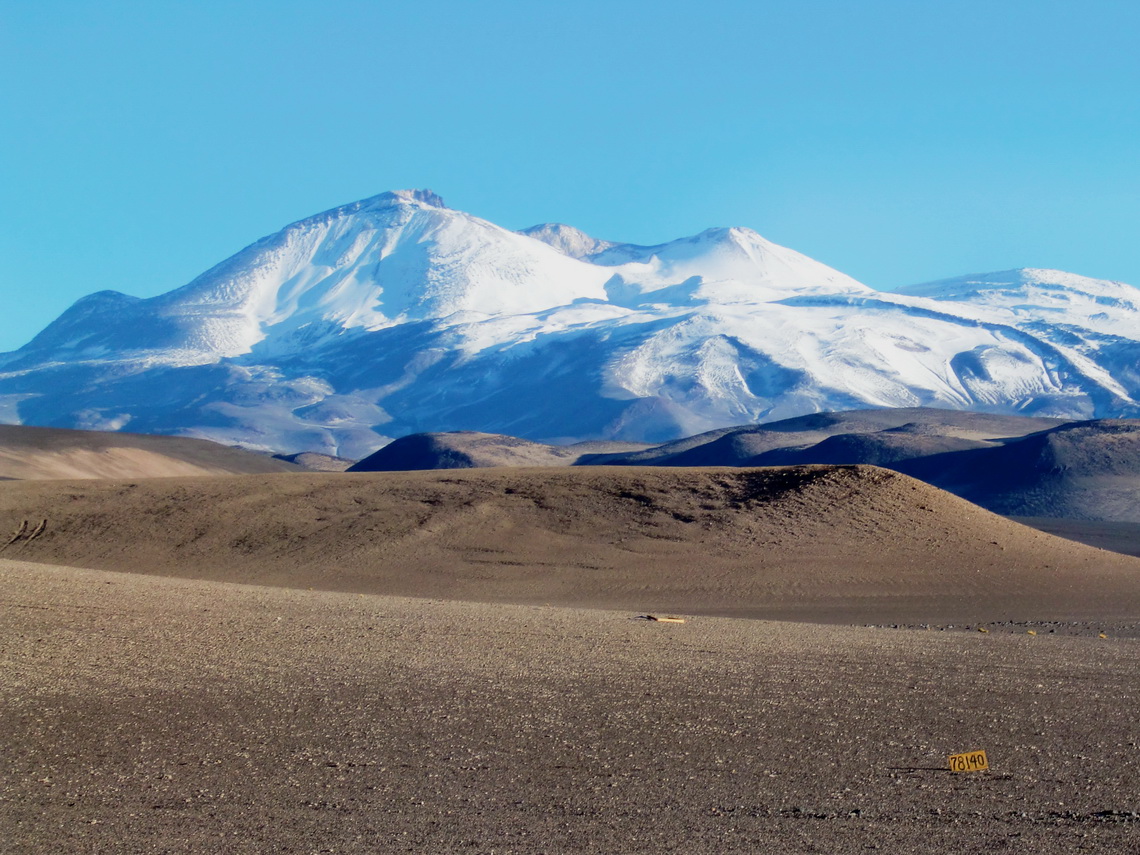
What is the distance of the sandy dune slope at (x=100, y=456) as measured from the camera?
245 ft

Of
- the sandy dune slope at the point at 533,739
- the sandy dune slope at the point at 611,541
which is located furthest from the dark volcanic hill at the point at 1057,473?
the sandy dune slope at the point at 533,739

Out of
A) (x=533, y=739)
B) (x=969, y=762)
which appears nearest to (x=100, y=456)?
(x=533, y=739)

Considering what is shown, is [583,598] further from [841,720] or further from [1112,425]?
[1112,425]

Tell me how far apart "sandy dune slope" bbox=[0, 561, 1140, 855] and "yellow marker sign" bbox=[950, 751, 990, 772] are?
0.13 metres

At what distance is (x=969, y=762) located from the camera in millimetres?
11875

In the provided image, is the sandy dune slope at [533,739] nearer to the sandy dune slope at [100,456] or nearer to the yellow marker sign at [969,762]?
the yellow marker sign at [969,762]

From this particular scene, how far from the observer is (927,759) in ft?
39.7

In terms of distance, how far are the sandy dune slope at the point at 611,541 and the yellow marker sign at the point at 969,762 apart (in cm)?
1624

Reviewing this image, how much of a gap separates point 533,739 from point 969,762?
4.41 metres

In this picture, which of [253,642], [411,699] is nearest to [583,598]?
[253,642]

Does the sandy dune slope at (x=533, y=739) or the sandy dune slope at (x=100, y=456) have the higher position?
the sandy dune slope at (x=100, y=456)

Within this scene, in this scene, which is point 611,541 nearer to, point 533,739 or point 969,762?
point 533,739

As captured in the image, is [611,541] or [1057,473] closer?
[611,541]

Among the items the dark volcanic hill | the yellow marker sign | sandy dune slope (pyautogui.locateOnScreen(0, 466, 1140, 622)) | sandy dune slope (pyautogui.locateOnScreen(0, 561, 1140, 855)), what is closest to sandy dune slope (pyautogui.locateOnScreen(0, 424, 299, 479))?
sandy dune slope (pyautogui.locateOnScreen(0, 466, 1140, 622))
